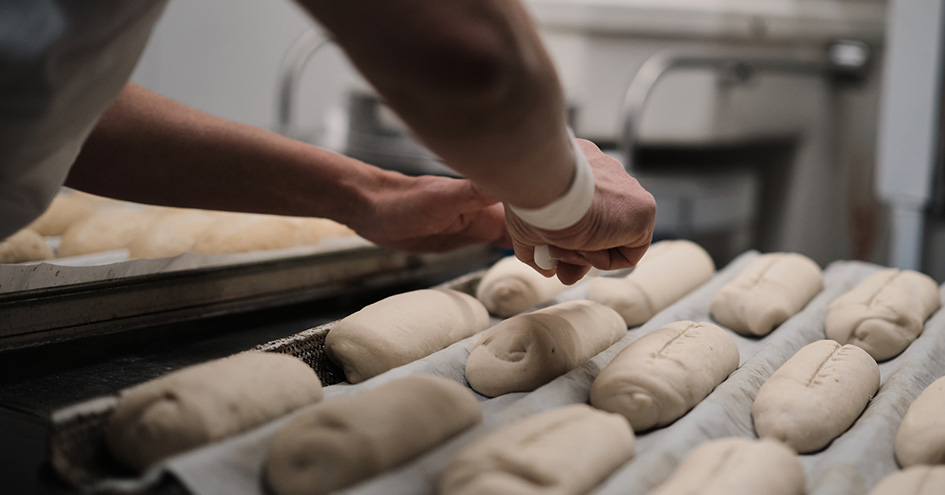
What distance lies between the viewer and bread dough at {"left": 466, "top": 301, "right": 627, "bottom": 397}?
1.12 meters

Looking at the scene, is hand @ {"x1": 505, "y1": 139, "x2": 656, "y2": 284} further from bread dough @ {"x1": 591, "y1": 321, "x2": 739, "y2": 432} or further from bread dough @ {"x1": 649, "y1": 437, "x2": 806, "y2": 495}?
bread dough @ {"x1": 649, "y1": 437, "x2": 806, "y2": 495}

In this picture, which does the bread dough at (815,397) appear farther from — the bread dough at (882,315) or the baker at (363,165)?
the baker at (363,165)

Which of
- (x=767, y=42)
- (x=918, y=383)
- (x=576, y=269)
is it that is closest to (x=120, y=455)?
(x=576, y=269)

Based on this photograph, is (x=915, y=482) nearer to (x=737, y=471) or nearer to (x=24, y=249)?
(x=737, y=471)

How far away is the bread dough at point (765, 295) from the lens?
1.46 m

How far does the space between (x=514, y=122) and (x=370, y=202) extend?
0.75 meters

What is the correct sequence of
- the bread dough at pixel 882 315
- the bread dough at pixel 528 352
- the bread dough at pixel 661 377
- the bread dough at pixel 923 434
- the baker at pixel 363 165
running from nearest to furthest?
the baker at pixel 363 165
the bread dough at pixel 923 434
the bread dough at pixel 661 377
the bread dough at pixel 528 352
the bread dough at pixel 882 315

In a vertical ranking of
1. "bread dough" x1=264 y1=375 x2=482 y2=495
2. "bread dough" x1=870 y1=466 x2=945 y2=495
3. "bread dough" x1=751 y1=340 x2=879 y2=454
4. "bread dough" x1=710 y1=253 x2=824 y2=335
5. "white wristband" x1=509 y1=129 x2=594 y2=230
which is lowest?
"bread dough" x1=710 y1=253 x2=824 y2=335

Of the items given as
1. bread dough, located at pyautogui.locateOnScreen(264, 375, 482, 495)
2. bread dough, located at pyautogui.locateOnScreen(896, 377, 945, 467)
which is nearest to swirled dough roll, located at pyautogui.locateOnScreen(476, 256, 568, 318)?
bread dough, located at pyautogui.locateOnScreen(264, 375, 482, 495)

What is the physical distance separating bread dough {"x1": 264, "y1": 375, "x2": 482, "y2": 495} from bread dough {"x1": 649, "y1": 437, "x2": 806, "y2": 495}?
0.29 meters

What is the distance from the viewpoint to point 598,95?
358cm

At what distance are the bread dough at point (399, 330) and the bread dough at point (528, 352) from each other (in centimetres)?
12

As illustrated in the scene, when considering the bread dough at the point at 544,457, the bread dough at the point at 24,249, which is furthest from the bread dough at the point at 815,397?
the bread dough at the point at 24,249

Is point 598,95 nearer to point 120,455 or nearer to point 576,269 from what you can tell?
point 576,269
